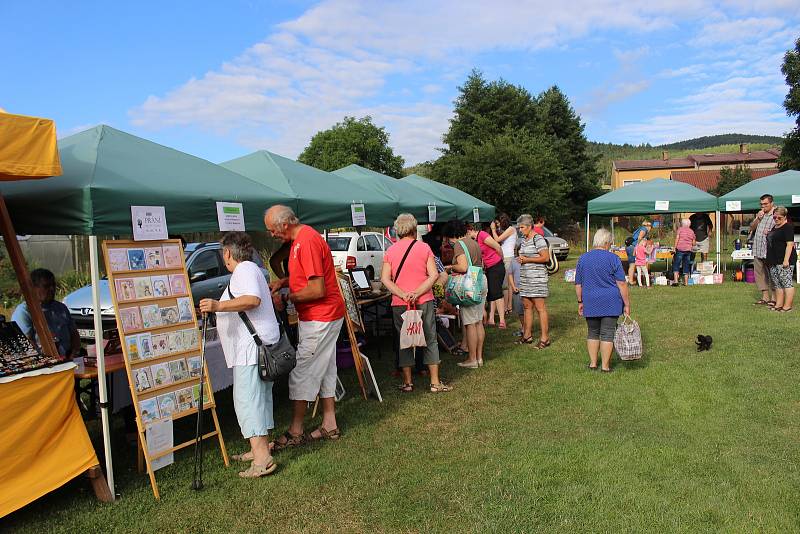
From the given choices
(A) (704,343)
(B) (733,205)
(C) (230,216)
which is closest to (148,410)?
(C) (230,216)

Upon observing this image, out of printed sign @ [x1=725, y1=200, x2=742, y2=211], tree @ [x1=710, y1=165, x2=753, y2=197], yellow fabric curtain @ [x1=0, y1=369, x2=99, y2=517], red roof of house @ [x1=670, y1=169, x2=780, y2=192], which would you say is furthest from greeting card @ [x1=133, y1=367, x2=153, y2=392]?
red roof of house @ [x1=670, y1=169, x2=780, y2=192]

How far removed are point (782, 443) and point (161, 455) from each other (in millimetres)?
4546

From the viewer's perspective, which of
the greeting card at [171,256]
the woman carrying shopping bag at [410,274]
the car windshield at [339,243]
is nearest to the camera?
the greeting card at [171,256]

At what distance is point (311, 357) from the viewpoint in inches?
176

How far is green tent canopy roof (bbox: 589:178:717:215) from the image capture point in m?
14.9

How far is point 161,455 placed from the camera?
399cm

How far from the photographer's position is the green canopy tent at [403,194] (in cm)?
854

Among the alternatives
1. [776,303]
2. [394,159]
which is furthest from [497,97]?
[776,303]

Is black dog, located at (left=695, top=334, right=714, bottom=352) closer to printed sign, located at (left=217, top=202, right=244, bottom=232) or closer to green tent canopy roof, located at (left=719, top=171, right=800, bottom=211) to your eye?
printed sign, located at (left=217, top=202, right=244, bottom=232)

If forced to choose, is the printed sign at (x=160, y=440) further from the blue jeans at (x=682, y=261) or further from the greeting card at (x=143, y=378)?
the blue jeans at (x=682, y=261)

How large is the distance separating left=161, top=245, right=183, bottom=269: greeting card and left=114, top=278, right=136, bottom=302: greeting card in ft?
1.13

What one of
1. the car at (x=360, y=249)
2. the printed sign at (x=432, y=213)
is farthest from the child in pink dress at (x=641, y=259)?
the printed sign at (x=432, y=213)

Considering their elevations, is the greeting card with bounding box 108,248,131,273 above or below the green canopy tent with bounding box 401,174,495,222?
below

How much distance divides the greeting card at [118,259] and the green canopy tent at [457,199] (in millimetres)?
7188
